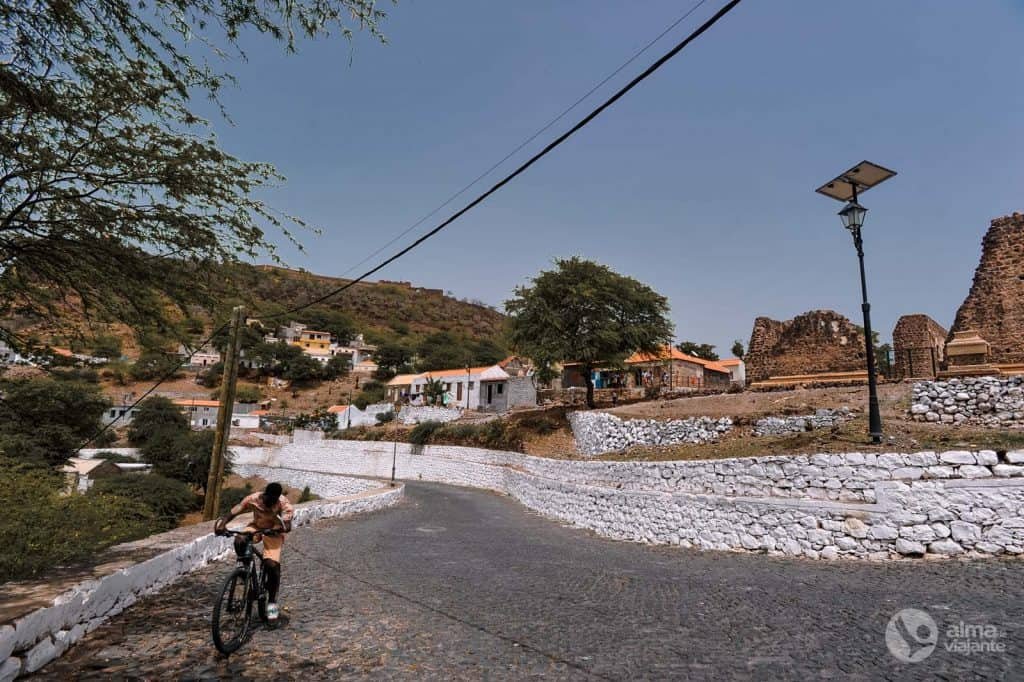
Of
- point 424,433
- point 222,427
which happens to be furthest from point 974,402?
point 424,433

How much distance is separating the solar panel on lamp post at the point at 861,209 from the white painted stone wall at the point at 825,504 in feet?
5.51

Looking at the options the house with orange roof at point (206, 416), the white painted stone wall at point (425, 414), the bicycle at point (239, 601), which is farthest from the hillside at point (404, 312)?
the bicycle at point (239, 601)

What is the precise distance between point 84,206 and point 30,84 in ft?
4.21

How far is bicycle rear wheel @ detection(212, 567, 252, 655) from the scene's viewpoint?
5031 mm

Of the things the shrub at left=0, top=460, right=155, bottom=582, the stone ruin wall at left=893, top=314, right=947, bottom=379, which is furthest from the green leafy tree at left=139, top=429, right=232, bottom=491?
the stone ruin wall at left=893, top=314, right=947, bottom=379

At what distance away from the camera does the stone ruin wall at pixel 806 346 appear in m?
21.1

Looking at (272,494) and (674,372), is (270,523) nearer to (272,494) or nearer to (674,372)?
(272,494)

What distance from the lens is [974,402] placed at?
528 inches

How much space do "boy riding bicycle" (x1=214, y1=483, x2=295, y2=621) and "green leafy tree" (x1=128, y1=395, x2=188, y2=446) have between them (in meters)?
60.7

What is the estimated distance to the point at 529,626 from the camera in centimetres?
614

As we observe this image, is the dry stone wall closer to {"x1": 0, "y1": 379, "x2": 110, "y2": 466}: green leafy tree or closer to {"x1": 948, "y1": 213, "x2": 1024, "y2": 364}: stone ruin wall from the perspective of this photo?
{"x1": 948, "y1": 213, "x2": 1024, "y2": 364}: stone ruin wall

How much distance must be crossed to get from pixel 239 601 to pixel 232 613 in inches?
4.9

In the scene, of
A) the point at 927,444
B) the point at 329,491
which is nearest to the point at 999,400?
the point at 927,444

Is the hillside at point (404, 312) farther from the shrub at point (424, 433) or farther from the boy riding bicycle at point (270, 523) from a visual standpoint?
the boy riding bicycle at point (270, 523)
